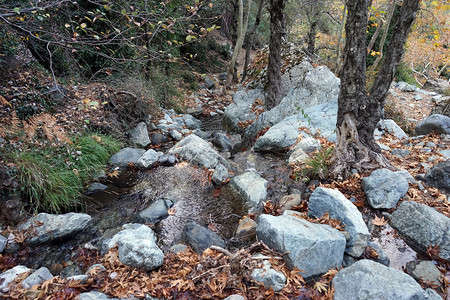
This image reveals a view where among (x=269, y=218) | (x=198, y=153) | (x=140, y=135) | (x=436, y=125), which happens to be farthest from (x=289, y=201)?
(x=140, y=135)

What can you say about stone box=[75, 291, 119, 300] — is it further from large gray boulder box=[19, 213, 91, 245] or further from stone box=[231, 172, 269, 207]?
stone box=[231, 172, 269, 207]

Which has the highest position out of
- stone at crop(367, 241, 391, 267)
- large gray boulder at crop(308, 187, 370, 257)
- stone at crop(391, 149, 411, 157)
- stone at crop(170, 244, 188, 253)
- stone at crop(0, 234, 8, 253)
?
large gray boulder at crop(308, 187, 370, 257)

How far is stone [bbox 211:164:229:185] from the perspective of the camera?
16.6ft

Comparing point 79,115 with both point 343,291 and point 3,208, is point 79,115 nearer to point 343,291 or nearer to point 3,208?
point 3,208

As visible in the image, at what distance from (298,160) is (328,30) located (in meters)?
15.1

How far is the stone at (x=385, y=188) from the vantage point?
3.64m

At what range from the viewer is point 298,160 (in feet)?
16.5

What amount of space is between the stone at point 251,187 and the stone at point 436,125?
4.50 meters

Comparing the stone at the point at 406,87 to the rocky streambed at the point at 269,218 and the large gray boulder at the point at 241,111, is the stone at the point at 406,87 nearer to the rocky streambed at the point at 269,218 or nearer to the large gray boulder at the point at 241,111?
the rocky streambed at the point at 269,218

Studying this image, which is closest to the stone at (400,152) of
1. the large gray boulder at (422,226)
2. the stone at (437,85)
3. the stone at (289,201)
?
the large gray boulder at (422,226)

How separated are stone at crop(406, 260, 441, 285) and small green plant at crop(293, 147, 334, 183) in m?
1.82

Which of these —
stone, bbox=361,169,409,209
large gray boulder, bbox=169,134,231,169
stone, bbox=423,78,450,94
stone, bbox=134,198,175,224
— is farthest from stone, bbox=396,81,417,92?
stone, bbox=134,198,175,224

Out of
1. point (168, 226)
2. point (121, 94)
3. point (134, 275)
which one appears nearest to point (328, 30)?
point (121, 94)

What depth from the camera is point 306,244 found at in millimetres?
2703
